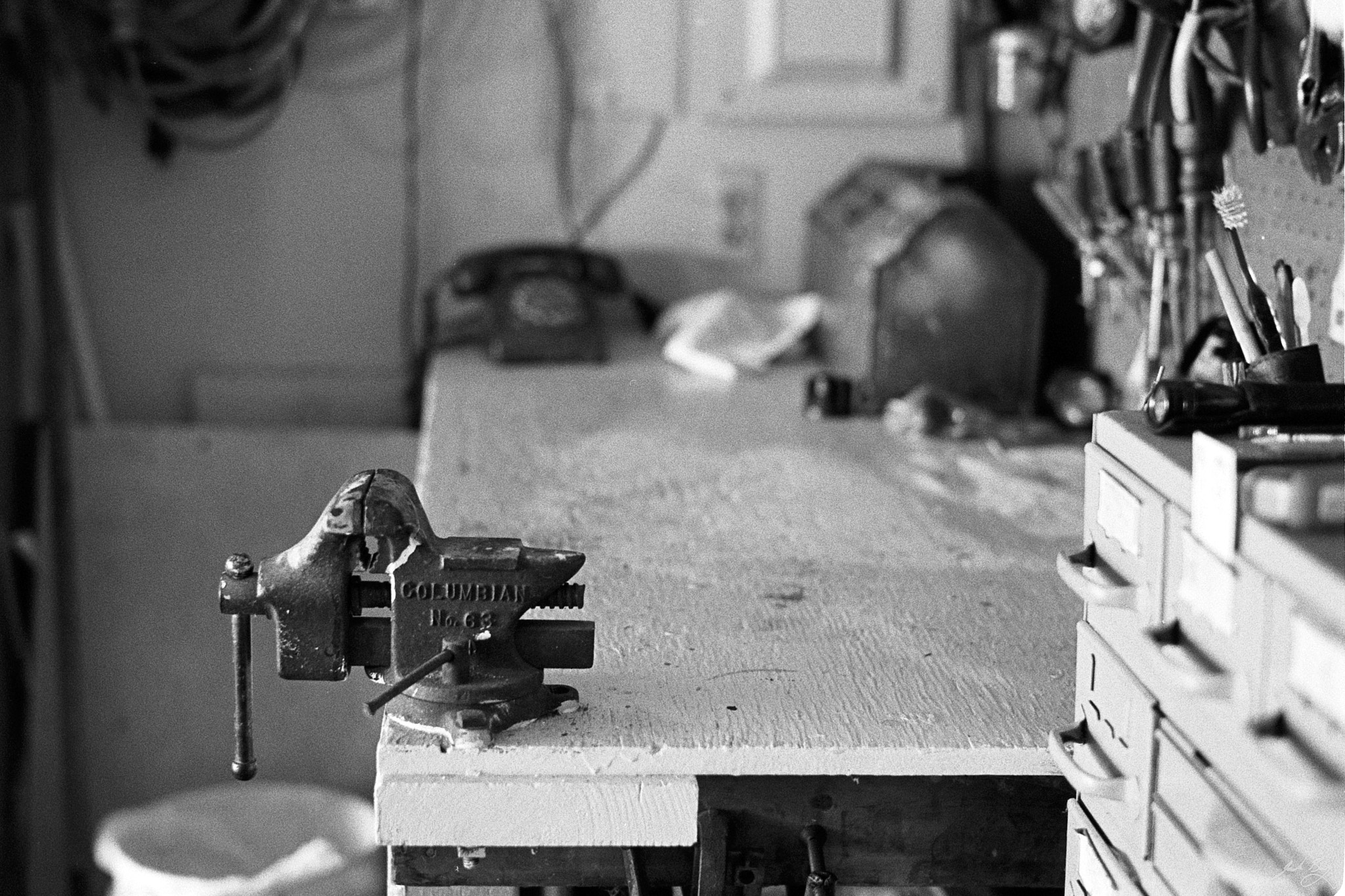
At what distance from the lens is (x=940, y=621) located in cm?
159

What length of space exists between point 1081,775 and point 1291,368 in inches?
13.1

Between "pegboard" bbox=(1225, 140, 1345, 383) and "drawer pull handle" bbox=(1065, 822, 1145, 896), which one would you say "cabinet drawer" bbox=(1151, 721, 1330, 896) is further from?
"pegboard" bbox=(1225, 140, 1345, 383)

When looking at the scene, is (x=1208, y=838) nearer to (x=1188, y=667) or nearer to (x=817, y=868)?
(x=1188, y=667)

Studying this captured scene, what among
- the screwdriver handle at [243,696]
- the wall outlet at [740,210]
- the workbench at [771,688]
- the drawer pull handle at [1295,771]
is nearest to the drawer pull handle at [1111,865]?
the workbench at [771,688]

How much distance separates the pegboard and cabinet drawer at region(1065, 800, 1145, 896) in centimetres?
68

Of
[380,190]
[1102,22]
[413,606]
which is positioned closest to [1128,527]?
[413,606]

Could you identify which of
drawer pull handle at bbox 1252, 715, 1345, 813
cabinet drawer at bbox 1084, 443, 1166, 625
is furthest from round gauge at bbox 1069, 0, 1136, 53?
drawer pull handle at bbox 1252, 715, 1345, 813

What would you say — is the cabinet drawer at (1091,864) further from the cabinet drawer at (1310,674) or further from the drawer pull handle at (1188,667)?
the cabinet drawer at (1310,674)

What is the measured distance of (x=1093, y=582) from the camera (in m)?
1.11

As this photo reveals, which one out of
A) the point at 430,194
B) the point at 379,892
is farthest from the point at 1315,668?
the point at 430,194

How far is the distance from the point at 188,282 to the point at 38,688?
0.82 m

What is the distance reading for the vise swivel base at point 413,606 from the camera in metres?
1.24

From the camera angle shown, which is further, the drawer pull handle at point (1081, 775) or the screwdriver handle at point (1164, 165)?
the screwdriver handle at point (1164, 165)

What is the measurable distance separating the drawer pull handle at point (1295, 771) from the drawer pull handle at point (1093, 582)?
0.80 ft
